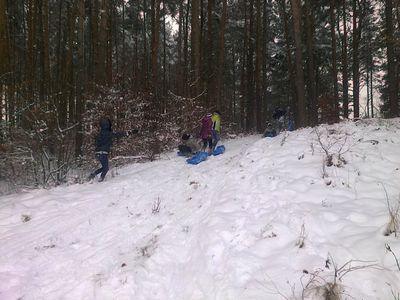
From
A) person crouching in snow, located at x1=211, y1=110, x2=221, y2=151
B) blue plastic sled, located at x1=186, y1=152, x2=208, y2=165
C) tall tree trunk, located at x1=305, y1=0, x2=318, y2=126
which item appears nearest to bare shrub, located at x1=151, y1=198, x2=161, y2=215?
blue plastic sled, located at x1=186, y1=152, x2=208, y2=165

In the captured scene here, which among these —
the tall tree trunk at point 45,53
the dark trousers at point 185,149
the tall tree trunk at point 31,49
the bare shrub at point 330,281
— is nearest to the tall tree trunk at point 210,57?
the dark trousers at point 185,149

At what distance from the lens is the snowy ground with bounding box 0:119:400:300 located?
411 centimetres

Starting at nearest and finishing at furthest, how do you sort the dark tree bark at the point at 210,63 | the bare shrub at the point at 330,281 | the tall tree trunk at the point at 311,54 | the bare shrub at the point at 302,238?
the bare shrub at the point at 330,281, the bare shrub at the point at 302,238, the tall tree trunk at the point at 311,54, the dark tree bark at the point at 210,63

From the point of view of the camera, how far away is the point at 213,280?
4.30 metres

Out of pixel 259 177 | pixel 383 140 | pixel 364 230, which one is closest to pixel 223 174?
pixel 259 177

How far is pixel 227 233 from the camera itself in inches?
202

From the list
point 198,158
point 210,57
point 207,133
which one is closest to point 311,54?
point 210,57

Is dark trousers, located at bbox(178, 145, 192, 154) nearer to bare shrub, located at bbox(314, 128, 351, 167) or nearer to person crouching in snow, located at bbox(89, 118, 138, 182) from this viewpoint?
person crouching in snow, located at bbox(89, 118, 138, 182)

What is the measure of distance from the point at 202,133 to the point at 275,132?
3.06m

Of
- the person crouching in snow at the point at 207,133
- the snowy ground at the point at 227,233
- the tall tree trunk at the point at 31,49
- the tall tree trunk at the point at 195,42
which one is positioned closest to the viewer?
the snowy ground at the point at 227,233

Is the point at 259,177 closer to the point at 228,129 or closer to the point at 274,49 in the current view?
the point at 228,129

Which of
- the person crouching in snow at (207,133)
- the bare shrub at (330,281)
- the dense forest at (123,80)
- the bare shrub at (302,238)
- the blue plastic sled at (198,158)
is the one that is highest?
the dense forest at (123,80)

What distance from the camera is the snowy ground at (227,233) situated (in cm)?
411

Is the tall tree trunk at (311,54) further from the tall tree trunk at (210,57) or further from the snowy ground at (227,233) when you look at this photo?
the snowy ground at (227,233)
